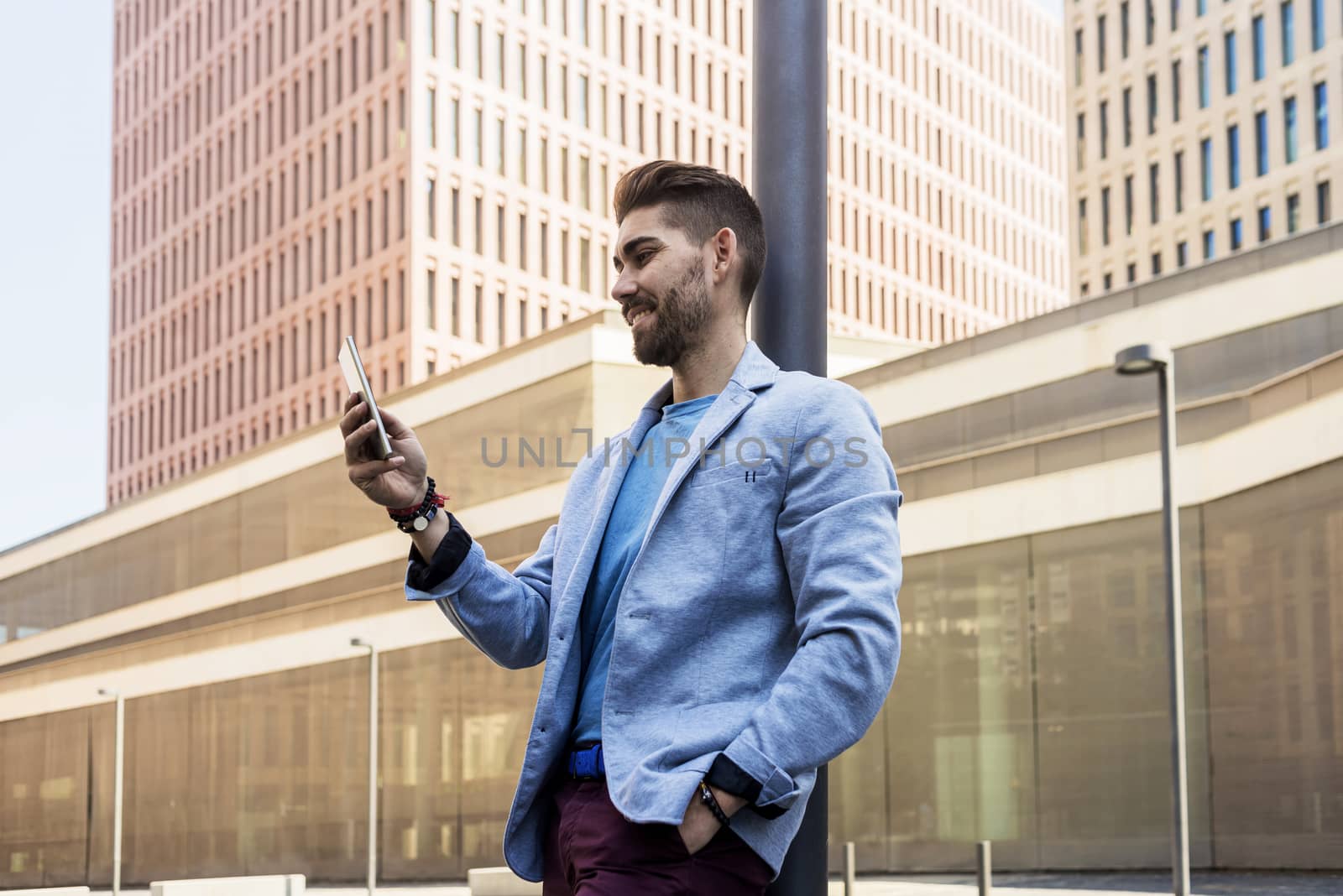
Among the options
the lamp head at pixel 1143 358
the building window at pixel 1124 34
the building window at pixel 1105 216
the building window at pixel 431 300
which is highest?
the building window at pixel 1124 34

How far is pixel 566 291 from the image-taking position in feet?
227

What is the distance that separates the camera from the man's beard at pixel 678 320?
272 cm

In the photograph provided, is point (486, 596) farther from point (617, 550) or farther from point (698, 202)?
point (698, 202)

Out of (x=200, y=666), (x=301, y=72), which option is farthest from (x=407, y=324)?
(x=200, y=666)

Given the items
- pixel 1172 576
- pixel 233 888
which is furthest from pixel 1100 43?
pixel 1172 576

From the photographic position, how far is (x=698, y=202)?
2744 mm

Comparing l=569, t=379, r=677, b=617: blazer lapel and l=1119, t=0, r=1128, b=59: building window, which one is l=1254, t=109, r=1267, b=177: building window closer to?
l=1119, t=0, r=1128, b=59: building window

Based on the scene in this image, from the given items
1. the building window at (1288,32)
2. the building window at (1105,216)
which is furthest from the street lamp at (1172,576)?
the building window at (1105,216)

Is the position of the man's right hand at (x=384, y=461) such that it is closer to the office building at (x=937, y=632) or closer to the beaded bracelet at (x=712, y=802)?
the beaded bracelet at (x=712, y=802)

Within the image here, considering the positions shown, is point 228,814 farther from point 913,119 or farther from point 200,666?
point 913,119

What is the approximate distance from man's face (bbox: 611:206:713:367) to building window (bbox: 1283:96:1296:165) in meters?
52.8

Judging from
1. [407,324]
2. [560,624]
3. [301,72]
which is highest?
[301,72]

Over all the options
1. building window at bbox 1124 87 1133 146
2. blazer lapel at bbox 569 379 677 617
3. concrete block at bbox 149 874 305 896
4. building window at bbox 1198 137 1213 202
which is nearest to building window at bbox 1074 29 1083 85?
building window at bbox 1124 87 1133 146

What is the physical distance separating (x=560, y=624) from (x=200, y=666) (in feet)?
135
